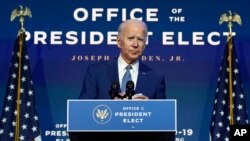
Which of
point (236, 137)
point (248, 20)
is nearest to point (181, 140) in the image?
point (248, 20)

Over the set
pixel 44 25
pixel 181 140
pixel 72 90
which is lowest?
pixel 181 140

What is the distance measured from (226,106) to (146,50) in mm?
1106

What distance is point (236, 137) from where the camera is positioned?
19.7ft

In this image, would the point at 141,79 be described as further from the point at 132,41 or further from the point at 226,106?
the point at 226,106

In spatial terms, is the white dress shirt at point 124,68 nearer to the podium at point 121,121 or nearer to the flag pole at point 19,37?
the flag pole at point 19,37

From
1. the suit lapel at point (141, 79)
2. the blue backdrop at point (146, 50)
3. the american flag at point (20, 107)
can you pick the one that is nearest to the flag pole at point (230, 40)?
the blue backdrop at point (146, 50)

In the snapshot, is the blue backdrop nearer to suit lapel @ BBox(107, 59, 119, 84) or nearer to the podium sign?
suit lapel @ BBox(107, 59, 119, 84)

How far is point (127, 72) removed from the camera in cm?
799

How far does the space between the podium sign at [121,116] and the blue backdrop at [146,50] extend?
2715mm

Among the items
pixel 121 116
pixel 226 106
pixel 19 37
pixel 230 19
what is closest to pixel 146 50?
pixel 230 19

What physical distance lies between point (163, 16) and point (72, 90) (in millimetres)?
1326

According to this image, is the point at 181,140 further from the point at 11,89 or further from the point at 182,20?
the point at 11,89

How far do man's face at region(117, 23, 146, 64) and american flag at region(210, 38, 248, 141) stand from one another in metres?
1.09

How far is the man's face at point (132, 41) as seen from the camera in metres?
7.60
